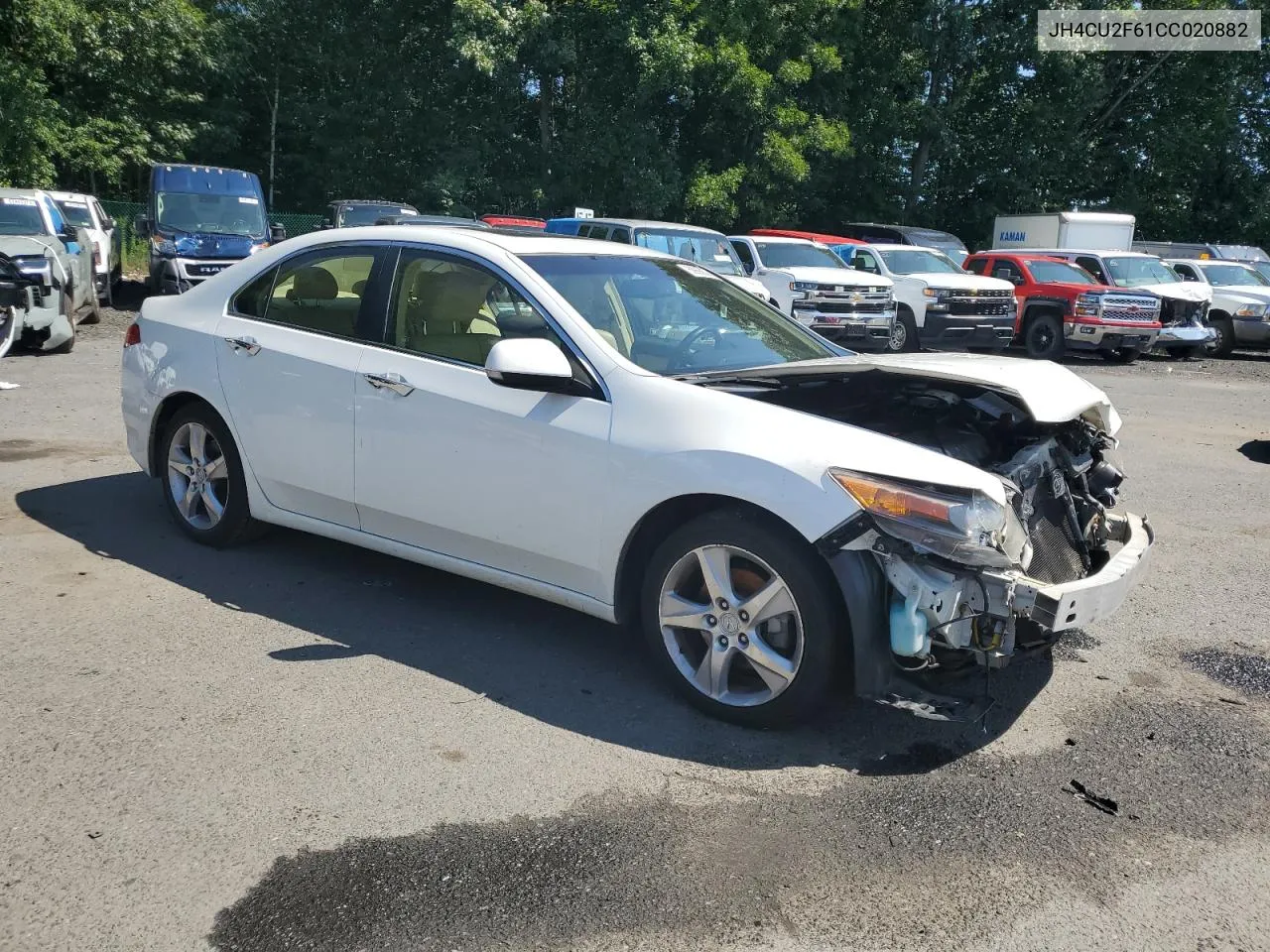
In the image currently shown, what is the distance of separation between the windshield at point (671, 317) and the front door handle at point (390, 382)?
0.73 m

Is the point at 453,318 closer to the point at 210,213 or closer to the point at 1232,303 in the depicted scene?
the point at 210,213

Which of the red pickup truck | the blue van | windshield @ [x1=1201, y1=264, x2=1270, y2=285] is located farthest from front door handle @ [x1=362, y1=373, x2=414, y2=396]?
windshield @ [x1=1201, y1=264, x2=1270, y2=285]

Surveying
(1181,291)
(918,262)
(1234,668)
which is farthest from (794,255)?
(1234,668)

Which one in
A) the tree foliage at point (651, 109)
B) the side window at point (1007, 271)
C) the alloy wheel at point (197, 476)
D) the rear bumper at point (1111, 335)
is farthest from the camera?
the tree foliage at point (651, 109)

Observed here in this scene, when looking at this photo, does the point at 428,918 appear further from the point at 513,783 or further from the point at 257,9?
the point at 257,9

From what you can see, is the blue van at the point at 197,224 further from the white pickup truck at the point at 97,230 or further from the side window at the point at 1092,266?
the side window at the point at 1092,266

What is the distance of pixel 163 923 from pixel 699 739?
1785 millimetres

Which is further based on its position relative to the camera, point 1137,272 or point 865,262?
point 865,262

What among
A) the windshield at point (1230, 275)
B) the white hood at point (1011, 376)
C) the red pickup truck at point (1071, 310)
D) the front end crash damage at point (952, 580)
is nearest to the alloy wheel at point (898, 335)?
the red pickup truck at point (1071, 310)

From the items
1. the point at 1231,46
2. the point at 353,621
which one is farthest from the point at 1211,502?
the point at 1231,46

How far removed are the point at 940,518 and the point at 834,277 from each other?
1498cm

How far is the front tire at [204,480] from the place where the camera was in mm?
5652

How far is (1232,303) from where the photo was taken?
72.9 feet

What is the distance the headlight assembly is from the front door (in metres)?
1.06
